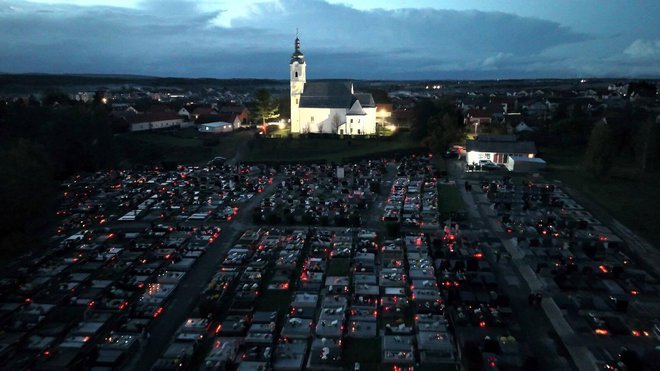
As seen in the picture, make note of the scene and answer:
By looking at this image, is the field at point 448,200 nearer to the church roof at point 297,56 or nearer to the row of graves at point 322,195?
the row of graves at point 322,195

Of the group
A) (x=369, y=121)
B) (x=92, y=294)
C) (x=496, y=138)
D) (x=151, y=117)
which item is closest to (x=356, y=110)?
(x=369, y=121)

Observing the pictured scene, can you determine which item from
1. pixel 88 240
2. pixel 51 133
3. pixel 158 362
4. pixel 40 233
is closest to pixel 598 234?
pixel 158 362

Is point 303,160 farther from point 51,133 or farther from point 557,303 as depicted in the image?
point 557,303

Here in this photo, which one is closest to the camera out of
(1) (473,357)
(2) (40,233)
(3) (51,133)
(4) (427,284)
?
(1) (473,357)

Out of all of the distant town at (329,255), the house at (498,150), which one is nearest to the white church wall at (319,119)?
the distant town at (329,255)

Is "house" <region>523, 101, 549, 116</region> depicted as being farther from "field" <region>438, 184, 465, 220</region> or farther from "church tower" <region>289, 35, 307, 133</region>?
"field" <region>438, 184, 465, 220</region>

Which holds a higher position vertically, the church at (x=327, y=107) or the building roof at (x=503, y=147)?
the church at (x=327, y=107)
